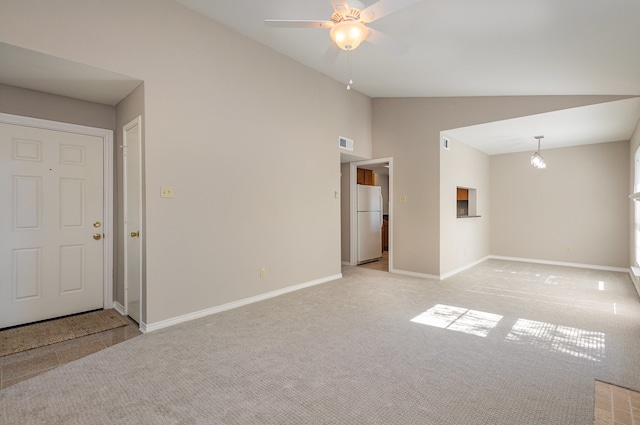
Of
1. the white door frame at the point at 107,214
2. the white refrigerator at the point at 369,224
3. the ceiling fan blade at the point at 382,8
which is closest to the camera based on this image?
the ceiling fan blade at the point at 382,8

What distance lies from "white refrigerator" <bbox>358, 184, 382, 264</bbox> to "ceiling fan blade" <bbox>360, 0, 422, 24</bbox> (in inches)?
168

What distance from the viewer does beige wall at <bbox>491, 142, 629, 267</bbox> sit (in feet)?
18.6

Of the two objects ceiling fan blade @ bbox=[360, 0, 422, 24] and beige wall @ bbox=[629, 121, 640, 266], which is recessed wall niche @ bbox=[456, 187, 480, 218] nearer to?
beige wall @ bbox=[629, 121, 640, 266]

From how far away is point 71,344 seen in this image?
2713 mm

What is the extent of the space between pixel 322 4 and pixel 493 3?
1.40 meters

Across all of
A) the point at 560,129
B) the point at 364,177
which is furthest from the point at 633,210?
the point at 364,177

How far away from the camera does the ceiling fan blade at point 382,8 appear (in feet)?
6.30

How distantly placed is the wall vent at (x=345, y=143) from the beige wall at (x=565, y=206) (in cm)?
390

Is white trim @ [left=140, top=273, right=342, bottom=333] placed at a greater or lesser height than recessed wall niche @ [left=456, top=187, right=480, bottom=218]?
lesser

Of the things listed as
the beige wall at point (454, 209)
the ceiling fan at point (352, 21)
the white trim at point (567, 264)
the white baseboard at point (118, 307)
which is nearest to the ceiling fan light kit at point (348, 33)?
the ceiling fan at point (352, 21)

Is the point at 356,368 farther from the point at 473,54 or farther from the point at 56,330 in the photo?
the point at 473,54

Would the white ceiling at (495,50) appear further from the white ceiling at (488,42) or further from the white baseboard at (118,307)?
the white baseboard at (118,307)

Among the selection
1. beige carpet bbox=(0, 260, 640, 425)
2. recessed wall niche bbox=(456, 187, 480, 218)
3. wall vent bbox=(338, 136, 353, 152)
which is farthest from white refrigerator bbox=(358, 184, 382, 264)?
beige carpet bbox=(0, 260, 640, 425)

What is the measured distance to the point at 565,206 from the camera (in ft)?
20.3
